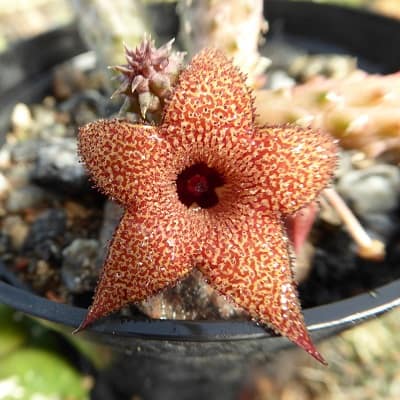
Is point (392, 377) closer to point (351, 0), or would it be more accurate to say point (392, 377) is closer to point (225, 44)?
point (225, 44)

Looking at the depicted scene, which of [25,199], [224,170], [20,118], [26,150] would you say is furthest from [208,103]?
[20,118]

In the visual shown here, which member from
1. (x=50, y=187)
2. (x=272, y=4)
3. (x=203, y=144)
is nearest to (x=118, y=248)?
(x=203, y=144)

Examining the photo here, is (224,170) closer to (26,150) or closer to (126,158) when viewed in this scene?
(126,158)

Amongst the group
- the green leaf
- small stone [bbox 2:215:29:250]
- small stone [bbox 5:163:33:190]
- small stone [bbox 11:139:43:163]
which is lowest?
the green leaf

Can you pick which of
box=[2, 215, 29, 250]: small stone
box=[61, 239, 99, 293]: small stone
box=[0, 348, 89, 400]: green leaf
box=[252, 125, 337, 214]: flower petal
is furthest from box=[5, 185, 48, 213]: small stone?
box=[252, 125, 337, 214]: flower petal

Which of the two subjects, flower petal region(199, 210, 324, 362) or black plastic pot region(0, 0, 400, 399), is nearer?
flower petal region(199, 210, 324, 362)

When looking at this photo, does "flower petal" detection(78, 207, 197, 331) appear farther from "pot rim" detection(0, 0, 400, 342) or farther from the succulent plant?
the succulent plant

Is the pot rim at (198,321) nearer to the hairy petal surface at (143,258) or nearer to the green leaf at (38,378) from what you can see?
the hairy petal surface at (143,258)
